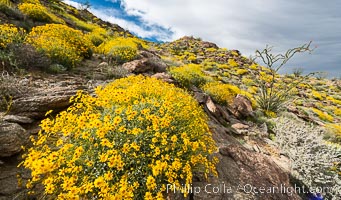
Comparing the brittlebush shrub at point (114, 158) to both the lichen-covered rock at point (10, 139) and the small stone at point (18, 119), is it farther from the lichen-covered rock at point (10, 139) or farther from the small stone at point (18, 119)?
the small stone at point (18, 119)

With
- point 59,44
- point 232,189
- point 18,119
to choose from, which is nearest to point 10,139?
point 18,119

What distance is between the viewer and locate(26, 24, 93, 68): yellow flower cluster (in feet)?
23.5

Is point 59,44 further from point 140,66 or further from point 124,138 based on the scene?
point 124,138

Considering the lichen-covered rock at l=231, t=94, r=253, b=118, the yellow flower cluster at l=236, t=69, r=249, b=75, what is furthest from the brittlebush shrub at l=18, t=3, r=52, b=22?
the yellow flower cluster at l=236, t=69, r=249, b=75

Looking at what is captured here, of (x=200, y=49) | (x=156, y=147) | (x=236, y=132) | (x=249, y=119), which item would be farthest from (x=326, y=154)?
(x=200, y=49)

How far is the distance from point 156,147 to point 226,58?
2833 centimetres

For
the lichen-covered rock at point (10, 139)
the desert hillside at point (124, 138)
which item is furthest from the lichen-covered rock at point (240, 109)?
the lichen-covered rock at point (10, 139)

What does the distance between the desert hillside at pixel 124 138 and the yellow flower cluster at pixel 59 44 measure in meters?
0.04

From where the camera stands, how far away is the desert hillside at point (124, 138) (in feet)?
9.36

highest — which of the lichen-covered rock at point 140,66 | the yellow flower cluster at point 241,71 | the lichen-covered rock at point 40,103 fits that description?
the yellow flower cluster at point 241,71

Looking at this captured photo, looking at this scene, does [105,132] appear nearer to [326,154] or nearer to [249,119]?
[326,154]

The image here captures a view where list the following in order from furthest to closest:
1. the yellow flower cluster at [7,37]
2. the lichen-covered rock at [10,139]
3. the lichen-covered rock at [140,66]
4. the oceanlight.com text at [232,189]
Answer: the lichen-covered rock at [140,66], the yellow flower cluster at [7,37], the oceanlight.com text at [232,189], the lichen-covered rock at [10,139]

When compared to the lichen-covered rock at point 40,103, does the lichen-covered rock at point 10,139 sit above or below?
below

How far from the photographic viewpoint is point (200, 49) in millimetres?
32844
